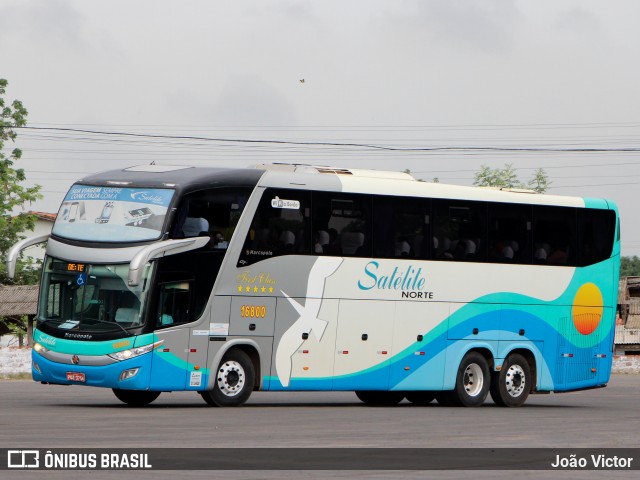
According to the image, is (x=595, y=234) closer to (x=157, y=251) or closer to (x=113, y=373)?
(x=157, y=251)

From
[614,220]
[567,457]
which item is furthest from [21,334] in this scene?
[567,457]

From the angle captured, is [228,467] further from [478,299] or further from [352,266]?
[478,299]

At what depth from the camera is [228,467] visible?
44.9 ft

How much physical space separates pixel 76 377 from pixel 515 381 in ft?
29.7

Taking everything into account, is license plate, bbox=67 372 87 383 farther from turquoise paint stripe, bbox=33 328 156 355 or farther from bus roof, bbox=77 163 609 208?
bus roof, bbox=77 163 609 208

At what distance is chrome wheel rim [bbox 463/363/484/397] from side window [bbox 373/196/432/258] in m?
2.56

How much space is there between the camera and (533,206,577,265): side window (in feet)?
93.5

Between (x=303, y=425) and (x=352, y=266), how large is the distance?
612cm

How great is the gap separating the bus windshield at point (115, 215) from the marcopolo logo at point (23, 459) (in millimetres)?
9507

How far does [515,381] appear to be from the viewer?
2864 centimetres

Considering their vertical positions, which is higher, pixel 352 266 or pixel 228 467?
pixel 352 266

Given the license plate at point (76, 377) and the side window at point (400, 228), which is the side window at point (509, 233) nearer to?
the side window at point (400, 228)

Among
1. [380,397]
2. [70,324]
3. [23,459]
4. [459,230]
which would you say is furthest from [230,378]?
[23,459]

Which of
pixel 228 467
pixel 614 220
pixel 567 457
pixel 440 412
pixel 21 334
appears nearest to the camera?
pixel 228 467
